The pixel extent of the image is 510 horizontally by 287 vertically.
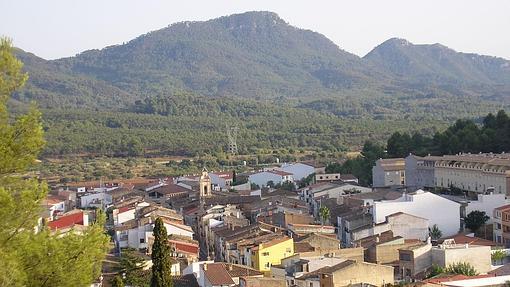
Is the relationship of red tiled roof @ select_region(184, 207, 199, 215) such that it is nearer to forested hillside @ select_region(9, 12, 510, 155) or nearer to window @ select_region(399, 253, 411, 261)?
forested hillside @ select_region(9, 12, 510, 155)

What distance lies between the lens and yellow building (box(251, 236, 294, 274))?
3098 centimetres

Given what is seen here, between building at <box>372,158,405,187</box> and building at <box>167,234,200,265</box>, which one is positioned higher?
building at <box>372,158,405,187</box>

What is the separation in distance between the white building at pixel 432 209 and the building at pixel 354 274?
10.4 meters

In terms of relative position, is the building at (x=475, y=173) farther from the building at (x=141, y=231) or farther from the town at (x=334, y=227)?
the building at (x=141, y=231)

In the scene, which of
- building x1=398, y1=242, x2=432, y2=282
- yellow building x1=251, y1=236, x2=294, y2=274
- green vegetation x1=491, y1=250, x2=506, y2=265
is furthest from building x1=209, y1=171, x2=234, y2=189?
green vegetation x1=491, y1=250, x2=506, y2=265

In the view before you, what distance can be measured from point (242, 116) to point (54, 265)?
117m

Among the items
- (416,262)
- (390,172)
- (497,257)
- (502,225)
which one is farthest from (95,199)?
(497,257)

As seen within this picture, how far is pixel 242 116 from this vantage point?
127812 millimetres

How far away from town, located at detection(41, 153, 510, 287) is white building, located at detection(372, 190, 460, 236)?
41 millimetres

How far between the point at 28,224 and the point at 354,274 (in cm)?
1561

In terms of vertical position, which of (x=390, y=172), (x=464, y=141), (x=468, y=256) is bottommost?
(x=468, y=256)

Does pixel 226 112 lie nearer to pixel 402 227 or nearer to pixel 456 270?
pixel 402 227

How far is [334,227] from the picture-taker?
3791 cm

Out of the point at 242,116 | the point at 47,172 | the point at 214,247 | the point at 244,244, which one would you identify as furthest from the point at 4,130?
the point at 242,116
